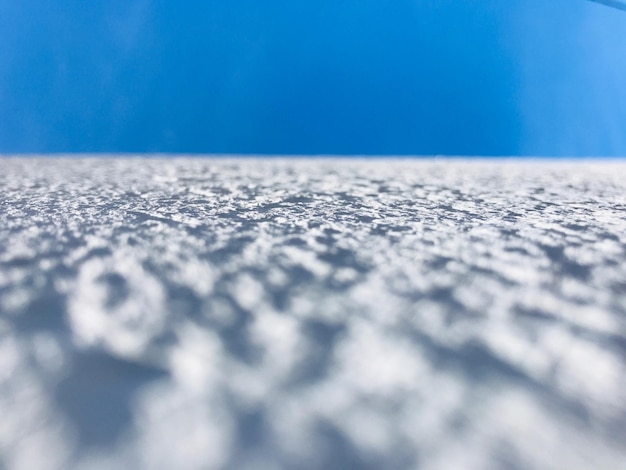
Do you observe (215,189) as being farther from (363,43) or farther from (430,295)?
(363,43)

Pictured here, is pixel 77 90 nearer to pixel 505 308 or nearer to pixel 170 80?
pixel 170 80

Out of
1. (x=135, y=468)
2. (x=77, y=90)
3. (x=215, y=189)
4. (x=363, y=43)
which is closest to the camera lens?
(x=135, y=468)

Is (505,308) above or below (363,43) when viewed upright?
below

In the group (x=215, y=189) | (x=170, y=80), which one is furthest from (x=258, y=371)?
(x=170, y=80)

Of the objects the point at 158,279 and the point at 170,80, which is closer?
the point at 158,279

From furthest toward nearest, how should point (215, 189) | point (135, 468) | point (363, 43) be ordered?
point (363, 43), point (215, 189), point (135, 468)

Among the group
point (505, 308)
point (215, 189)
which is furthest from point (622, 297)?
point (215, 189)
